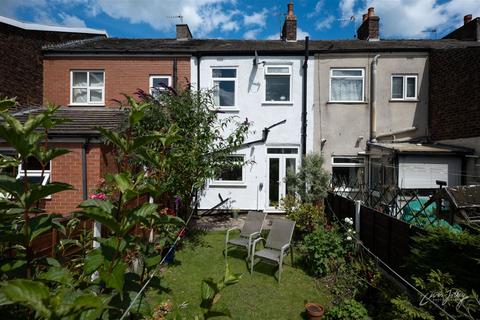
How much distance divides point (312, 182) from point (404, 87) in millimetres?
5667

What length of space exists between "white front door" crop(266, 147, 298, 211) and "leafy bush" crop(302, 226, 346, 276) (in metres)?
5.24

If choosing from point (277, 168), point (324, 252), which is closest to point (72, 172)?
point (324, 252)

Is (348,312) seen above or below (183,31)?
below

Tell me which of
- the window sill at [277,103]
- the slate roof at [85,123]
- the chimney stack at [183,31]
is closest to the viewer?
the slate roof at [85,123]

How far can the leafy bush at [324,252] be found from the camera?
5207mm

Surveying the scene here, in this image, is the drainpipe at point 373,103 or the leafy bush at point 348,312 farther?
the drainpipe at point 373,103

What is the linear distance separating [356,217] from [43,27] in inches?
536

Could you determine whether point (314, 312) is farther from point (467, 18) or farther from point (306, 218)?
point (467, 18)

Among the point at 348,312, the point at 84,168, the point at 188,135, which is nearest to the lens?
the point at 348,312

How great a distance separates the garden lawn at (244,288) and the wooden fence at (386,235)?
50.4 inches

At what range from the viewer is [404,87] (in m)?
10.7

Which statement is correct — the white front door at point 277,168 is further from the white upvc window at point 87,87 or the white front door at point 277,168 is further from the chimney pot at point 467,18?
the chimney pot at point 467,18

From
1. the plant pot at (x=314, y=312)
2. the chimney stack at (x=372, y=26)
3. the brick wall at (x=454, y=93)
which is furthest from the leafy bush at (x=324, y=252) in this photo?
the chimney stack at (x=372, y=26)

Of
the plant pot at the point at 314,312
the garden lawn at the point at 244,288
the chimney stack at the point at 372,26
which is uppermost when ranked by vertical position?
the chimney stack at the point at 372,26
